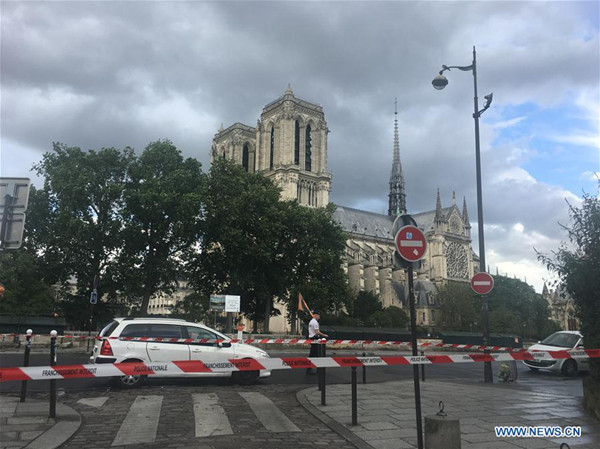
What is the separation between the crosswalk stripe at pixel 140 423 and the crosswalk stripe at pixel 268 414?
159cm

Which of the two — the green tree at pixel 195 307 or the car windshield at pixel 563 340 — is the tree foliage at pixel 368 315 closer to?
the green tree at pixel 195 307

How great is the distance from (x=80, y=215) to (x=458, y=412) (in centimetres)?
2991

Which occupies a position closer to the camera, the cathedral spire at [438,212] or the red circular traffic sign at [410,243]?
the red circular traffic sign at [410,243]

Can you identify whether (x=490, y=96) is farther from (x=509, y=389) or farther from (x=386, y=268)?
(x=386, y=268)

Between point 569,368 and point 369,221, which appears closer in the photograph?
point 569,368

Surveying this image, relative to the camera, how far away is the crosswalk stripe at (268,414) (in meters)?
7.24

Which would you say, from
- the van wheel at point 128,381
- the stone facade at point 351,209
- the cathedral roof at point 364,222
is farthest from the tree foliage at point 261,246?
the cathedral roof at point 364,222

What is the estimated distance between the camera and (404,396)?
410 inches

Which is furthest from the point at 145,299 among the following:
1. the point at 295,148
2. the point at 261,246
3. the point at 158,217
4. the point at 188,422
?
the point at 295,148

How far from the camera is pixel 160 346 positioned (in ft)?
37.0

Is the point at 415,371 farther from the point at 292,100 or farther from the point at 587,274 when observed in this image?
the point at 292,100

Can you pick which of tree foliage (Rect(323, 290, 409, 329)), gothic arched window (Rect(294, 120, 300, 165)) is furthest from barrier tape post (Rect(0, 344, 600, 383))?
gothic arched window (Rect(294, 120, 300, 165))

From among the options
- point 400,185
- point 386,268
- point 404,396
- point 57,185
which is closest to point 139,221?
point 57,185

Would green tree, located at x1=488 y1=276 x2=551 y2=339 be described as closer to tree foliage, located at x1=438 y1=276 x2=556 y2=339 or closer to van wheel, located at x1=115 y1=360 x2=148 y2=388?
tree foliage, located at x1=438 y1=276 x2=556 y2=339
